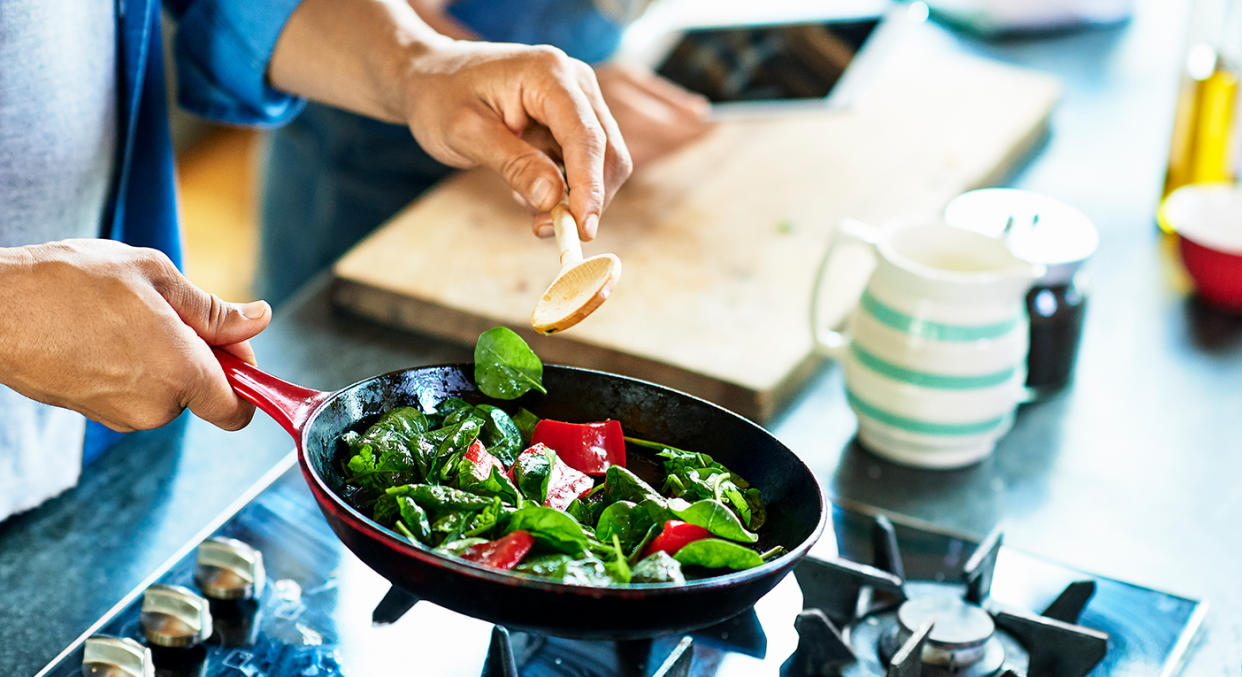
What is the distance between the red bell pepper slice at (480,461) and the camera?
0.80 m

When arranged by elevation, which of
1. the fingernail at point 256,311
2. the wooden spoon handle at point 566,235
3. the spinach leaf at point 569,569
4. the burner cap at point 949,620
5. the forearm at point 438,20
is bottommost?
the forearm at point 438,20

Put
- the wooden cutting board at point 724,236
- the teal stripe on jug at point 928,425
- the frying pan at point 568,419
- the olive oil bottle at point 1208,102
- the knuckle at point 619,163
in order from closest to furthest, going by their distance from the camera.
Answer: the frying pan at point 568,419, the knuckle at point 619,163, the teal stripe on jug at point 928,425, the wooden cutting board at point 724,236, the olive oil bottle at point 1208,102

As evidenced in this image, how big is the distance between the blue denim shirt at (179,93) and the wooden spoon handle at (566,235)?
0.41 metres

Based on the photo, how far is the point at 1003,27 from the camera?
7.08 ft

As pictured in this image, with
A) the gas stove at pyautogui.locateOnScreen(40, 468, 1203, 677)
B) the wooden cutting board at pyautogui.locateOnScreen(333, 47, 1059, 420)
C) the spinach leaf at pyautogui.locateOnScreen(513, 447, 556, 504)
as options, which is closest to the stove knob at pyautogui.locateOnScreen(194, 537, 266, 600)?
the gas stove at pyautogui.locateOnScreen(40, 468, 1203, 677)

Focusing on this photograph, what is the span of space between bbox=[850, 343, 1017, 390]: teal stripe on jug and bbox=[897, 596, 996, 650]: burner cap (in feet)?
0.73

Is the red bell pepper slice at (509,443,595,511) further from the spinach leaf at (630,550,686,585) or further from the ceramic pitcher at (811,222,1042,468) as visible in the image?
the ceramic pitcher at (811,222,1042,468)

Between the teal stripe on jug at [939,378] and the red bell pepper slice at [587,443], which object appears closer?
the red bell pepper slice at [587,443]

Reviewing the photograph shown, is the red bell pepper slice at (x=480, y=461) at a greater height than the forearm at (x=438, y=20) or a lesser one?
greater

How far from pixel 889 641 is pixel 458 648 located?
319 mm

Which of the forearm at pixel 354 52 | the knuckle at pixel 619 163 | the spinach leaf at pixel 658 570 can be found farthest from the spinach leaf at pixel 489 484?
the forearm at pixel 354 52

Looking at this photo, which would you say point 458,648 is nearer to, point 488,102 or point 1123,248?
point 488,102

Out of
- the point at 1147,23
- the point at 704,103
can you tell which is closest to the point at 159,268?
the point at 704,103

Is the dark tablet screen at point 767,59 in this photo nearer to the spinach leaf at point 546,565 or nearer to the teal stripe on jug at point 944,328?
the teal stripe on jug at point 944,328
